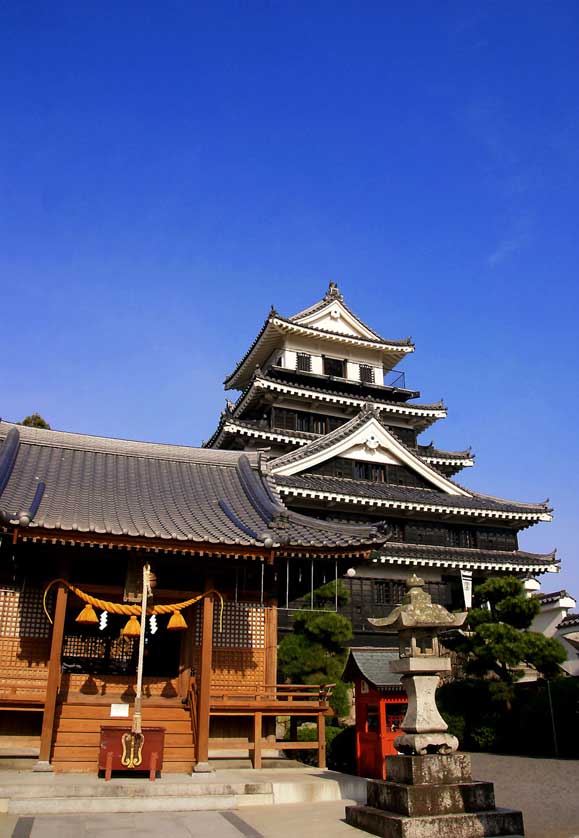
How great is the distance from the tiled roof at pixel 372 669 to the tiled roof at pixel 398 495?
394 inches

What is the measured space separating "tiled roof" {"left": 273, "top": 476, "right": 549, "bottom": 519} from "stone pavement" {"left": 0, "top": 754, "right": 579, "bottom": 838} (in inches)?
646

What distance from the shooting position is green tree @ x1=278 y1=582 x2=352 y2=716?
20.9 meters

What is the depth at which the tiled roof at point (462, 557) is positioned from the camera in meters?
29.9

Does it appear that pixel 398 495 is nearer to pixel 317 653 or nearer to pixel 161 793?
pixel 317 653

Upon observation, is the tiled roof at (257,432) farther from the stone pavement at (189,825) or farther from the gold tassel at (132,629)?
the stone pavement at (189,825)

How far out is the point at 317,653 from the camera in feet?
70.6

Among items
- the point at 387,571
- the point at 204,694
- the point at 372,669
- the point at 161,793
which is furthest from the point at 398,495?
the point at 161,793

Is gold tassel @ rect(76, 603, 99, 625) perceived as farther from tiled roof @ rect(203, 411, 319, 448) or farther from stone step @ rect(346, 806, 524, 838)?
tiled roof @ rect(203, 411, 319, 448)

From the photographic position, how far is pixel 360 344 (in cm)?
3962

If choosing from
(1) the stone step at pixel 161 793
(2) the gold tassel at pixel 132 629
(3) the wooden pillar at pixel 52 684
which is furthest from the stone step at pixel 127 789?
(2) the gold tassel at pixel 132 629

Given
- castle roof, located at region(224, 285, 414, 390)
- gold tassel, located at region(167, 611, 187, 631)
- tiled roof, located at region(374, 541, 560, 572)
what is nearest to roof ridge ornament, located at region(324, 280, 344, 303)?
castle roof, located at region(224, 285, 414, 390)

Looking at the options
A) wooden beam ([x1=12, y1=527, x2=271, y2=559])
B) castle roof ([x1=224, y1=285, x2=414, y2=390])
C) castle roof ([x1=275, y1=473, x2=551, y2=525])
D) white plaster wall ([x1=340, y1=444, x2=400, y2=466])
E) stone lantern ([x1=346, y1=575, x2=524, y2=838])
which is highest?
castle roof ([x1=224, y1=285, x2=414, y2=390])

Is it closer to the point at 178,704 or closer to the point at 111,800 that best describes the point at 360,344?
the point at 178,704

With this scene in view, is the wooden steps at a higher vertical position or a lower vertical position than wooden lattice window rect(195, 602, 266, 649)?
lower
